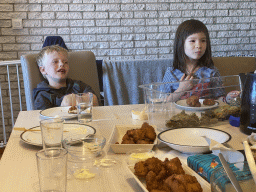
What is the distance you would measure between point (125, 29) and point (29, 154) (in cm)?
274

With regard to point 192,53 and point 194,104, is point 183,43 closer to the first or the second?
point 192,53

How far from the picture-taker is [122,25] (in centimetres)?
344

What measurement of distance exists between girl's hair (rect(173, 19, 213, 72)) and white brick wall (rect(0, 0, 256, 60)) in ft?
4.33

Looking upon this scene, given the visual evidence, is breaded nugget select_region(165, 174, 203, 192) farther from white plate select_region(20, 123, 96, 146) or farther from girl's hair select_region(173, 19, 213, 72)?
girl's hair select_region(173, 19, 213, 72)

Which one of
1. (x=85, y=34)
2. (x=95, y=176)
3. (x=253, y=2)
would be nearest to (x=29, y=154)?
(x=95, y=176)

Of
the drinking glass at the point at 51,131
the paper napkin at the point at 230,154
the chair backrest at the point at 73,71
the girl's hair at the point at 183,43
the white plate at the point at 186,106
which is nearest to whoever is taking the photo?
the paper napkin at the point at 230,154

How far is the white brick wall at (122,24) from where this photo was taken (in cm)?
320

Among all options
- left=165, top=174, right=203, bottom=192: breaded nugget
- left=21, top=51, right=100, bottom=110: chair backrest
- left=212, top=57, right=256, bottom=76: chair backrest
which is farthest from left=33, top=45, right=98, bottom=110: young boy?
left=165, top=174, right=203, bottom=192: breaded nugget

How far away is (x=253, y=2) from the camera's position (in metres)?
3.67

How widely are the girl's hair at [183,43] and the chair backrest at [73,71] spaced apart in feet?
2.08

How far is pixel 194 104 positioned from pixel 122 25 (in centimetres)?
255

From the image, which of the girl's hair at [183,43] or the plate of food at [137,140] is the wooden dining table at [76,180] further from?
the girl's hair at [183,43]

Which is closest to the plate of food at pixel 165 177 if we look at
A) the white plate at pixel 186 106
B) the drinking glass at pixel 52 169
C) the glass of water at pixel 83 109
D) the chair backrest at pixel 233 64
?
the drinking glass at pixel 52 169

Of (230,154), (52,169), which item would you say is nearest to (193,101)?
(230,154)
